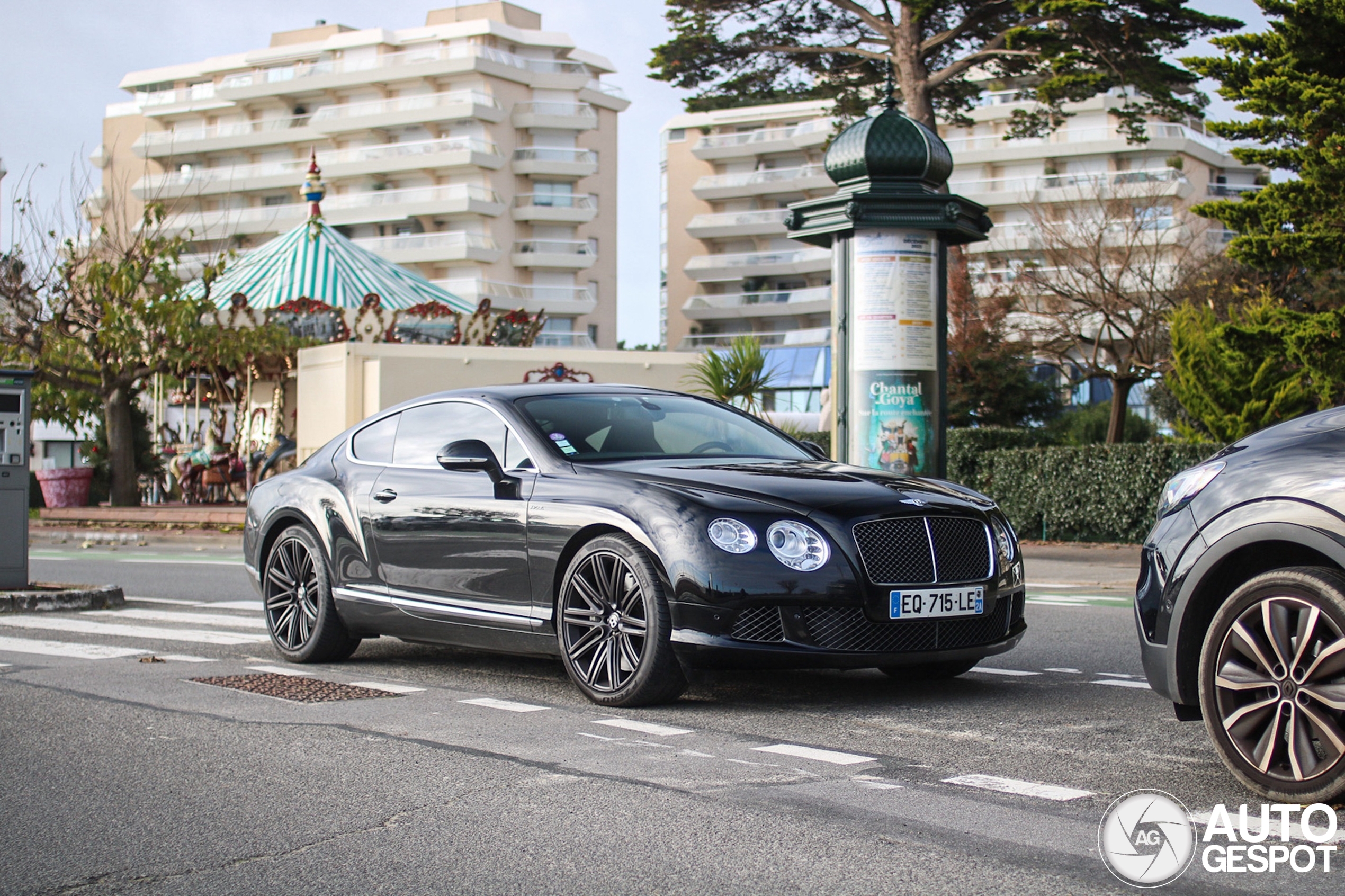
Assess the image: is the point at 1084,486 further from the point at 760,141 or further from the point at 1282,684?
the point at 760,141

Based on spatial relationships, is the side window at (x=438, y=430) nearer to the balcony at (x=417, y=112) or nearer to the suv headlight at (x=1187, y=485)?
the suv headlight at (x=1187, y=485)

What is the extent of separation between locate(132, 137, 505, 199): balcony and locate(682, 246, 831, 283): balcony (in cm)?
1456

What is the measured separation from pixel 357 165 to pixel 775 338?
26405 millimetres

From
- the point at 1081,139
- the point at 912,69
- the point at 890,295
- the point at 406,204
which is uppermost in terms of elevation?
the point at 1081,139

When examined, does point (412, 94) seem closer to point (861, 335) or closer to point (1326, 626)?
point (861, 335)

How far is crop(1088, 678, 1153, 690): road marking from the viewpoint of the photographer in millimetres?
7125

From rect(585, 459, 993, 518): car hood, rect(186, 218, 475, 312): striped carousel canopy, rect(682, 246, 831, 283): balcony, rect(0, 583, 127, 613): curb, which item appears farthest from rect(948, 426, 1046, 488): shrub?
rect(682, 246, 831, 283): balcony

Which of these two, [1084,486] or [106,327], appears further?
[106,327]

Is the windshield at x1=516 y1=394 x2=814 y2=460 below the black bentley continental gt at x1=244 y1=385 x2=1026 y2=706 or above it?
above

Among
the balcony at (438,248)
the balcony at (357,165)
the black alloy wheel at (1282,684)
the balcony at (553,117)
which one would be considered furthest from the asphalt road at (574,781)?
the balcony at (553,117)

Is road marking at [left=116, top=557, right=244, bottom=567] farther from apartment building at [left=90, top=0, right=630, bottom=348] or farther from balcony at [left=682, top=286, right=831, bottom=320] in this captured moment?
balcony at [left=682, top=286, right=831, bottom=320]

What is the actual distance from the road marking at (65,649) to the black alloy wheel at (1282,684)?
6184 millimetres

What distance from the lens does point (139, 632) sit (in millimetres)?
9805

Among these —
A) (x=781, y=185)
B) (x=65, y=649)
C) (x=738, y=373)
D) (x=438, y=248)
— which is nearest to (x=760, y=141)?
(x=781, y=185)
